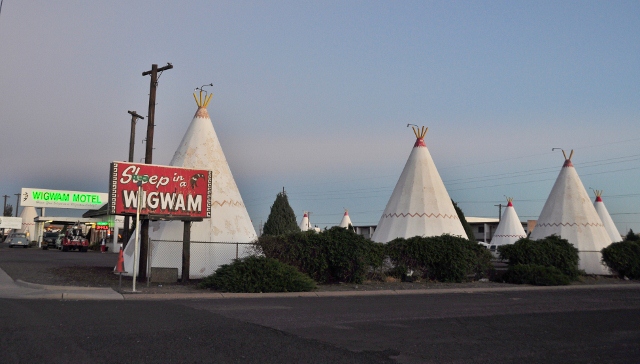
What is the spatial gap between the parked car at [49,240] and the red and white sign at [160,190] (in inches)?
1500

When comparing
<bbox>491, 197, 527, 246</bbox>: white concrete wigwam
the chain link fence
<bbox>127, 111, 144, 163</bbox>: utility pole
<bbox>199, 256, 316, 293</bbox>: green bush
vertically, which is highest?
<bbox>127, 111, 144, 163</bbox>: utility pole

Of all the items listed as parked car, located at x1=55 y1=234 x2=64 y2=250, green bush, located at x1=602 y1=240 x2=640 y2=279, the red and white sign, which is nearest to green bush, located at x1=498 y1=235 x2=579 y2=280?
green bush, located at x1=602 y1=240 x2=640 y2=279

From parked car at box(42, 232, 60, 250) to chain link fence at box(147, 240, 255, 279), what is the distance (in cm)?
3602

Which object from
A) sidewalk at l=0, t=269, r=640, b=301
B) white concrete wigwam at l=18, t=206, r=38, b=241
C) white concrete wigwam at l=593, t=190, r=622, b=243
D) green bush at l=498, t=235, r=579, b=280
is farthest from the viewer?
white concrete wigwam at l=18, t=206, r=38, b=241

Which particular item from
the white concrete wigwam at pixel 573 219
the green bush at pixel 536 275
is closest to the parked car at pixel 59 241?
the white concrete wigwam at pixel 573 219

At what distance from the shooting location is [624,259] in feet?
81.0

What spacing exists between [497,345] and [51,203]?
56.1m

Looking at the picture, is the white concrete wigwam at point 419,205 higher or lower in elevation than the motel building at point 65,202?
lower

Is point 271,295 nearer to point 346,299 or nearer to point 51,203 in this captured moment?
point 346,299

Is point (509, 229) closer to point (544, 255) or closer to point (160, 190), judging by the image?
point (544, 255)

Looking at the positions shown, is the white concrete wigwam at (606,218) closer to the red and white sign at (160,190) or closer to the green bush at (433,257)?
the green bush at (433,257)

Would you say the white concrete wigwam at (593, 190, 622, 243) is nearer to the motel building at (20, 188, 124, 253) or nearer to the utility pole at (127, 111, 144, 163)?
the utility pole at (127, 111, 144, 163)

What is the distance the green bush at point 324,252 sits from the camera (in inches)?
Result: 703

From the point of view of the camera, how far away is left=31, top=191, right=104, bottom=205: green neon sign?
2218 inches
